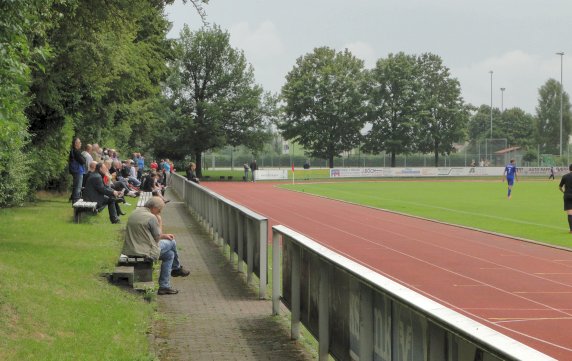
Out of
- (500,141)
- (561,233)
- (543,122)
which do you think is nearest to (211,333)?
(561,233)

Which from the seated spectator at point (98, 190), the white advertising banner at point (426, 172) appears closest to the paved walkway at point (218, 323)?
the seated spectator at point (98, 190)

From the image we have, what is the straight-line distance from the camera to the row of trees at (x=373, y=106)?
89812 mm

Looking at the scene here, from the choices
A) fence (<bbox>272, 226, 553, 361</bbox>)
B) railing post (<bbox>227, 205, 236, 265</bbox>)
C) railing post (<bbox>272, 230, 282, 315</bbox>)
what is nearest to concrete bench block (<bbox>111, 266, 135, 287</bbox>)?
railing post (<bbox>272, 230, 282, 315</bbox>)

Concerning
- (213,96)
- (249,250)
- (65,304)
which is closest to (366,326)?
(65,304)

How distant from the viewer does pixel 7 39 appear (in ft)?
27.4

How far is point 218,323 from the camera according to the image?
871 cm

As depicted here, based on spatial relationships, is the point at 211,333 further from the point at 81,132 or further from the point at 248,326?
the point at 81,132

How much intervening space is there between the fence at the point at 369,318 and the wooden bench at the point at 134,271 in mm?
2844

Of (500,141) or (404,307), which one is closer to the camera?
(404,307)

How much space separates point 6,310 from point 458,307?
576 cm

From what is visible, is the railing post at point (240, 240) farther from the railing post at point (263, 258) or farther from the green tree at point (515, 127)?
the green tree at point (515, 127)

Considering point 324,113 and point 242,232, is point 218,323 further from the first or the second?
point 324,113

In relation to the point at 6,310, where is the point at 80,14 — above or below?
above

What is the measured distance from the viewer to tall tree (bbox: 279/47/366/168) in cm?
8938
